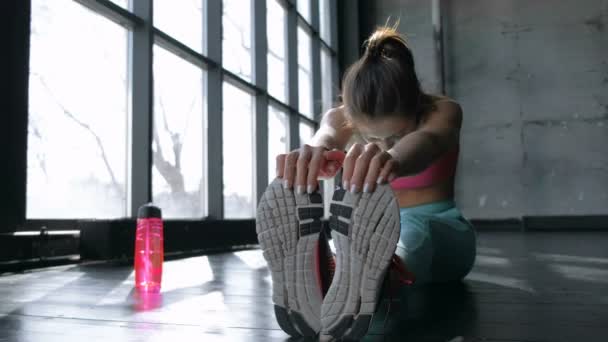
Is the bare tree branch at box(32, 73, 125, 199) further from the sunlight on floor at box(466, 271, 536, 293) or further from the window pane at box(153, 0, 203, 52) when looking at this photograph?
the sunlight on floor at box(466, 271, 536, 293)

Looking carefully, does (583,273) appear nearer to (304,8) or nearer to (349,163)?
(349,163)

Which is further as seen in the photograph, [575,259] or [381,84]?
[575,259]

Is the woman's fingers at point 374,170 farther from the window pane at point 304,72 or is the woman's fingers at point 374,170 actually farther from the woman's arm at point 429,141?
the window pane at point 304,72

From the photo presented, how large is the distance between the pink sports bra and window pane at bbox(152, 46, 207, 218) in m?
2.44

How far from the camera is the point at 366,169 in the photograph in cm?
87

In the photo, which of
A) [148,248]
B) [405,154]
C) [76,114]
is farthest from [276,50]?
[405,154]

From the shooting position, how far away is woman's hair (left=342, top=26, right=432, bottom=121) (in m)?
1.12

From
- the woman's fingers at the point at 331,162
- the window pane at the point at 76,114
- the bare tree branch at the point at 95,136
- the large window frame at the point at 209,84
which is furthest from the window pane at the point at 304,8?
the woman's fingers at the point at 331,162

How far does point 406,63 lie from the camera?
1208 millimetres

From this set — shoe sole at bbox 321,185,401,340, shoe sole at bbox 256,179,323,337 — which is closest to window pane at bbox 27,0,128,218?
shoe sole at bbox 256,179,323,337

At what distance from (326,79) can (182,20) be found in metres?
3.90

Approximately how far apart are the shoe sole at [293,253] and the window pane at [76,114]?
212cm

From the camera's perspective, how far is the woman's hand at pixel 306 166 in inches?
35.3

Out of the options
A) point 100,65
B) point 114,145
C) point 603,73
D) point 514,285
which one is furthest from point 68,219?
point 603,73
